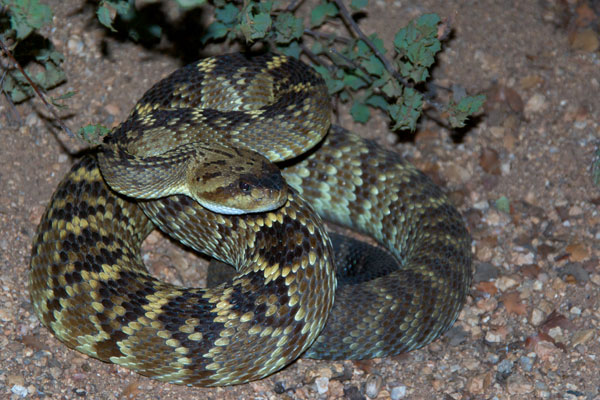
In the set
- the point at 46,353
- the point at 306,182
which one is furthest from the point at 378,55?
the point at 46,353

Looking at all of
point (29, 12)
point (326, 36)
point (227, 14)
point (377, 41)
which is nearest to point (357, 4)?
point (377, 41)

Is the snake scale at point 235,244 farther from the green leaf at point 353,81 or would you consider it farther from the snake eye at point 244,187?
the green leaf at point 353,81

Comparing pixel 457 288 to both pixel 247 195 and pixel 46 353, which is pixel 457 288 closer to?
pixel 247 195

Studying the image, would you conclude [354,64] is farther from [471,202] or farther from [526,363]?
[526,363]

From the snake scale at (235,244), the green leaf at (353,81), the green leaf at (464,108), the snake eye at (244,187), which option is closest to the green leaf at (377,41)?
the green leaf at (353,81)

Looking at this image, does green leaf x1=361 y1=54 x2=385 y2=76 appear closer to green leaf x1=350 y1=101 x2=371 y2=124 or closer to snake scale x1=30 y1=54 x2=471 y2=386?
green leaf x1=350 y1=101 x2=371 y2=124
